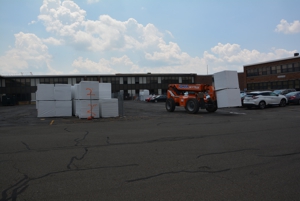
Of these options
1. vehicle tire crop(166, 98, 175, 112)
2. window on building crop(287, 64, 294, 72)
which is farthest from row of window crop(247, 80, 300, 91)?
vehicle tire crop(166, 98, 175, 112)

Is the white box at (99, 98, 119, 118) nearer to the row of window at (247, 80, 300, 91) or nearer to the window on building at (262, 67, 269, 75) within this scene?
the row of window at (247, 80, 300, 91)

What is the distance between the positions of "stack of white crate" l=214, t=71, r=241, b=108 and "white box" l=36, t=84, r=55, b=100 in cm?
1242

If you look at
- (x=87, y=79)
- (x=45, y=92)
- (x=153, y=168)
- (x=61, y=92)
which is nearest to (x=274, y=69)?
(x=61, y=92)

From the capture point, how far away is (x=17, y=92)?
6744 cm

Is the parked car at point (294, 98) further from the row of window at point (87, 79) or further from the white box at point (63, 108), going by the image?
the row of window at point (87, 79)

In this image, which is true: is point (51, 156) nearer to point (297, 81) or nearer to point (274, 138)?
point (274, 138)

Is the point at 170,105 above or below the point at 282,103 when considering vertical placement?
above

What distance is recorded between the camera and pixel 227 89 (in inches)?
792

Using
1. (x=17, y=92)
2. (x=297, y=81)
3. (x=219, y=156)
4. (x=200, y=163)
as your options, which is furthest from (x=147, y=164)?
(x=17, y=92)

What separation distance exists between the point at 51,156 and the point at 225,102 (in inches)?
596

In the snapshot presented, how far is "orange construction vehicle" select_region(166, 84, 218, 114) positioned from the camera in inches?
847

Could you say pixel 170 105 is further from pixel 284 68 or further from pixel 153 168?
pixel 284 68

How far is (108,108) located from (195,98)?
6.97 m

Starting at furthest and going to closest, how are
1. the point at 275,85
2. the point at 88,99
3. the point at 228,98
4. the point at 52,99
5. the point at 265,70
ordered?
1. the point at 265,70
2. the point at 275,85
3. the point at 52,99
4. the point at 228,98
5. the point at 88,99
